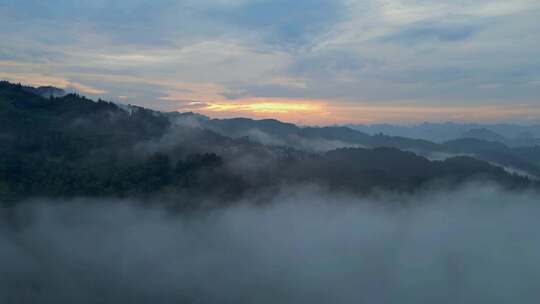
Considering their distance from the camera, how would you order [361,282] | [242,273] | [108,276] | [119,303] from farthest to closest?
[361,282] → [242,273] → [108,276] → [119,303]

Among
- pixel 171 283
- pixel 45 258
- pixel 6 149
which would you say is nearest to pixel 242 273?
pixel 171 283

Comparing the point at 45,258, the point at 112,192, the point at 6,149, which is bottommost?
the point at 45,258

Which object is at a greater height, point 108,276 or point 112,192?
point 112,192

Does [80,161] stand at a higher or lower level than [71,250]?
higher

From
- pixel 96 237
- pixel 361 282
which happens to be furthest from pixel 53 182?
pixel 361 282

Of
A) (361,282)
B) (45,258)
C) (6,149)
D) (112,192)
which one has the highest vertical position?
(6,149)

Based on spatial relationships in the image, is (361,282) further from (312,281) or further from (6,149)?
(6,149)

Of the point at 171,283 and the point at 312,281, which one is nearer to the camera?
the point at 171,283

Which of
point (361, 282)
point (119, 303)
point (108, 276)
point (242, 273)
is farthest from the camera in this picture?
point (361, 282)

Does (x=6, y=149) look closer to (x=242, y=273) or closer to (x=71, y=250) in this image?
(x=71, y=250)
